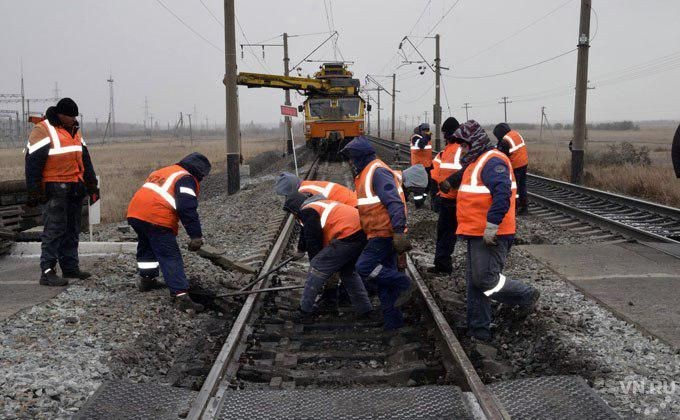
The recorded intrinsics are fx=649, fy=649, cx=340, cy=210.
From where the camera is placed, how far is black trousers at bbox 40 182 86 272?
684 centimetres

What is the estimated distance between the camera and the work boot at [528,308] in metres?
5.71

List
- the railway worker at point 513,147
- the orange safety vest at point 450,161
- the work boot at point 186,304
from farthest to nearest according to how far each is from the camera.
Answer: the railway worker at point 513,147
the orange safety vest at point 450,161
the work boot at point 186,304

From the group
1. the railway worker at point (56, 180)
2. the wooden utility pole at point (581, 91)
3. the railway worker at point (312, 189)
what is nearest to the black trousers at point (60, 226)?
the railway worker at point (56, 180)

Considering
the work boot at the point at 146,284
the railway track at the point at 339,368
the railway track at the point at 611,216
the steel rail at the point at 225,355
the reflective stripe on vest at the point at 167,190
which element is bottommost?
the railway track at the point at 339,368

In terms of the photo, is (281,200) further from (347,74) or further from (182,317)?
(347,74)

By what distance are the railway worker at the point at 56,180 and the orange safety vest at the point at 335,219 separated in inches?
111

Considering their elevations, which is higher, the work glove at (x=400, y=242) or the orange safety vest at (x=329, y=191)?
the orange safety vest at (x=329, y=191)

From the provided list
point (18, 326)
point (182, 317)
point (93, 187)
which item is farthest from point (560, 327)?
point (93, 187)

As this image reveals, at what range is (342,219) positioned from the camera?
595 centimetres

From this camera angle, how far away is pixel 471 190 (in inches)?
214

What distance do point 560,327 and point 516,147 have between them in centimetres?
577

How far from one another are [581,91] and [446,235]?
11.4 meters

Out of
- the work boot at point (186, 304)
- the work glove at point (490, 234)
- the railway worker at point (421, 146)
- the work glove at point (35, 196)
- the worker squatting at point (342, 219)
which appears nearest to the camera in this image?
the work glove at point (490, 234)

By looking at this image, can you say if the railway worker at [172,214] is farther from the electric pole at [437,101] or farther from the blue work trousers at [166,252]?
the electric pole at [437,101]
